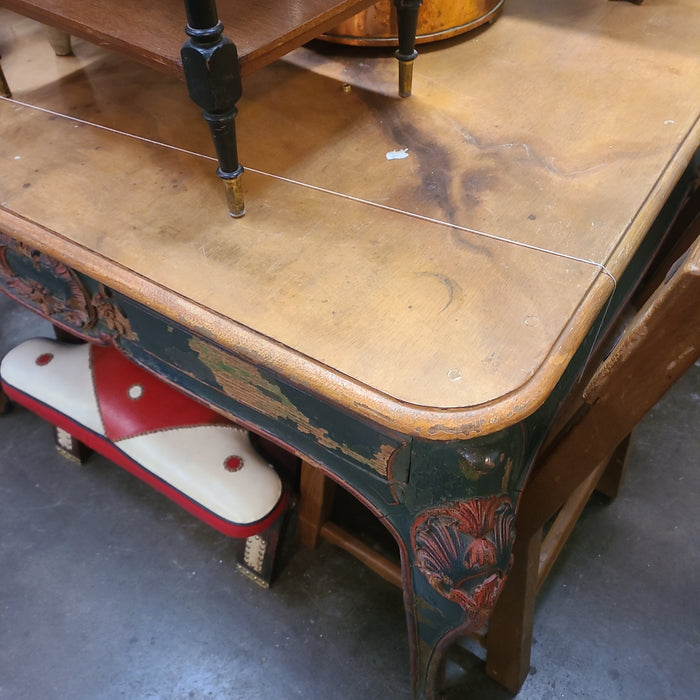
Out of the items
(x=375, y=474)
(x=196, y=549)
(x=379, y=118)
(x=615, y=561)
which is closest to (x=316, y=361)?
(x=375, y=474)

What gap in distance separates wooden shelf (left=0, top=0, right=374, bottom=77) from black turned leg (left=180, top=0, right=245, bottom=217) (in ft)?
0.10

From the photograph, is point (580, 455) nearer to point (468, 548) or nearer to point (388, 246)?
point (468, 548)

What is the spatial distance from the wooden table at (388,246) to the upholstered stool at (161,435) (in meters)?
0.29

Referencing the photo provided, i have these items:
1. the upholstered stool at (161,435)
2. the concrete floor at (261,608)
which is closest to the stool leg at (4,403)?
the concrete floor at (261,608)

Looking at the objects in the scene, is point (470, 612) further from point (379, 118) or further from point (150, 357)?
point (379, 118)

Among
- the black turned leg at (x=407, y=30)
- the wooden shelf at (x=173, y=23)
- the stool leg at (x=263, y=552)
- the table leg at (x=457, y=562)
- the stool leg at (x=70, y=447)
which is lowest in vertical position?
the stool leg at (x=70, y=447)

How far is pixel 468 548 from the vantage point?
0.63 m

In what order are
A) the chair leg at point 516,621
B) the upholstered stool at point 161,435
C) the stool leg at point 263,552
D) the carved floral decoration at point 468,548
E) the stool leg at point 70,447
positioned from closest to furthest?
the carved floral decoration at point 468,548 < the chair leg at point 516,621 < the upholstered stool at point 161,435 < the stool leg at point 263,552 < the stool leg at point 70,447

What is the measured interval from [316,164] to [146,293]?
0.89 ft

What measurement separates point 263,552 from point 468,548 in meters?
0.62

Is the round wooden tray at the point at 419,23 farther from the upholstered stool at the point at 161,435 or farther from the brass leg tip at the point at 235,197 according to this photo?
the upholstered stool at the point at 161,435

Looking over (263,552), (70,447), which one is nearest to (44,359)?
(70,447)

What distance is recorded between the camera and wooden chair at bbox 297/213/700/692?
1.57 ft

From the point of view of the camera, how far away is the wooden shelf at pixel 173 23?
2.07ft
